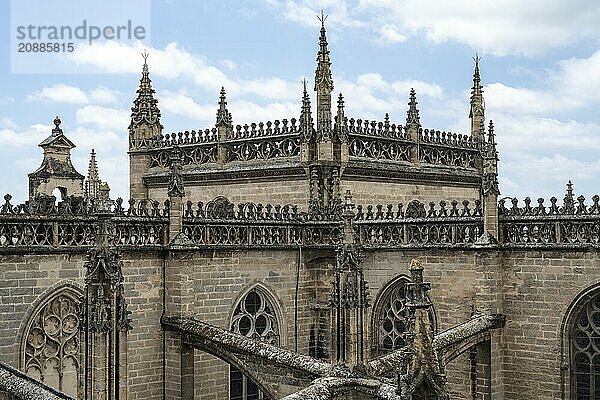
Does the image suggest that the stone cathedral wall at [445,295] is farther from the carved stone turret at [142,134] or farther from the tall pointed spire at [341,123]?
the carved stone turret at [142,134]

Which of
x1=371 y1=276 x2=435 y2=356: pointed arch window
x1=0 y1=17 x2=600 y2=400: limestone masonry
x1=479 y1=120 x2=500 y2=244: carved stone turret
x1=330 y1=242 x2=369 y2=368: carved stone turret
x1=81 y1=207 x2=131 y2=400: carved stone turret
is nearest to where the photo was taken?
x1=81 y1=207 x2=131 y2=400: carved stone turret

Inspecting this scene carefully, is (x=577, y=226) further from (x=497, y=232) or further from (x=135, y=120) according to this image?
(x=135, y=120)

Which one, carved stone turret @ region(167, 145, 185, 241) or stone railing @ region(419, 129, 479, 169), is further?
stone railing @ region(419, 129, 479, 169)

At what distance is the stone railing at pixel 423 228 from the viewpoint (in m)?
23.7

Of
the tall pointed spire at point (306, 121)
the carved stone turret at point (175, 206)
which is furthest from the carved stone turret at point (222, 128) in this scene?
the carved stone turret at point (175, 206)

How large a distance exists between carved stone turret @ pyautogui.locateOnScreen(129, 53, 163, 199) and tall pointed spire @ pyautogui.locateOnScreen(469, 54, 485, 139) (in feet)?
46.2

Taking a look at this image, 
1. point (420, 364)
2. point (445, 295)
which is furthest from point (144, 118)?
point (420, 364)

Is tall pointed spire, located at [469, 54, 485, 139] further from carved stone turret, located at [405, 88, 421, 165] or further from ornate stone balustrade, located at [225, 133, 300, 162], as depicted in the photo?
ornate stone balustrade, located at [225, 133, 300, 162]

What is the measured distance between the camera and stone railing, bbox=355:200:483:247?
77.8 ft

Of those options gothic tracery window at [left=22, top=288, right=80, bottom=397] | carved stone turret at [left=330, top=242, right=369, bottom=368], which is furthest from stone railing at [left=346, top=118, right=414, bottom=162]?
gothic tracery window at [left=22, top=288, right=80, bottom=397]

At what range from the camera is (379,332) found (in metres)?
26.5

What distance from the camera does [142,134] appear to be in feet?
117

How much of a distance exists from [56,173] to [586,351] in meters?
15.9

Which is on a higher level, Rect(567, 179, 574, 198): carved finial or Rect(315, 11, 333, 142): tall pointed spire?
Rect(315, 11, 333, 142): tall pointed spire
